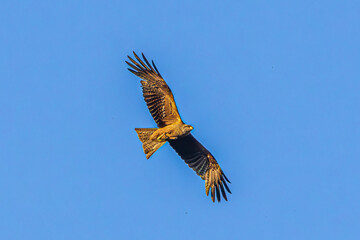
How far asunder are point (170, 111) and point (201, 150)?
1.81 m

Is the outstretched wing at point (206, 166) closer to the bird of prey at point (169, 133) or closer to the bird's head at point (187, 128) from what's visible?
the bird of prey at point (169, 133)

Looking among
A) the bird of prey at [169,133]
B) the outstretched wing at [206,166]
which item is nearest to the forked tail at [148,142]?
the bird of prey at [169,133]

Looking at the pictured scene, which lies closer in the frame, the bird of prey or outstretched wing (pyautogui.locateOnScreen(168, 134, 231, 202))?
the bird of prey

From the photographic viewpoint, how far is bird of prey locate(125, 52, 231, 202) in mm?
18750

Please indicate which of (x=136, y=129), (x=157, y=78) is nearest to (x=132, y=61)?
(x=157, y=78)

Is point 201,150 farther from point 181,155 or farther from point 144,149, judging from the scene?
point 144,149

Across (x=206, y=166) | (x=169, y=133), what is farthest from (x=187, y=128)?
(x=206, y=166)

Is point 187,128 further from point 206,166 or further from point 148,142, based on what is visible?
point 206,166

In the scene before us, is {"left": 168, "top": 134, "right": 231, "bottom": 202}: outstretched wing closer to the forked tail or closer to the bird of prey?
the bird of prey

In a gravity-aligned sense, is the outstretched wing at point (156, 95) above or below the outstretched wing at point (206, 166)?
above

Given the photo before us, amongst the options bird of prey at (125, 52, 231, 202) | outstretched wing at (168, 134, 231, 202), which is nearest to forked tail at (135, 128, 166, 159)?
bird of prey at (125, 52, 231, 202)

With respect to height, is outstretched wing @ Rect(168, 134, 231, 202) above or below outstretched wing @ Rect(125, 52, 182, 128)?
below

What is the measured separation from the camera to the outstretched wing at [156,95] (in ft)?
62.5

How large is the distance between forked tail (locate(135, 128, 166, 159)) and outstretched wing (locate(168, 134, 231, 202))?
128cm
